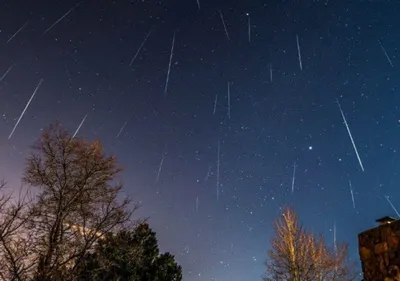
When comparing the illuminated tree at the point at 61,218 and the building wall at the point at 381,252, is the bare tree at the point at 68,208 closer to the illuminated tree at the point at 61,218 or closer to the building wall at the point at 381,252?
the illuminated tree at the point at 61,218

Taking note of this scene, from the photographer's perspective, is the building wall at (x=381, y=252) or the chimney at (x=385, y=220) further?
the chimney at (x=385, y=220)

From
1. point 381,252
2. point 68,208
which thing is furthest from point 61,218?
point 381,252

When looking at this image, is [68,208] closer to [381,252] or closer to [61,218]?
[61,218]

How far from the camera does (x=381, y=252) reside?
255 inches

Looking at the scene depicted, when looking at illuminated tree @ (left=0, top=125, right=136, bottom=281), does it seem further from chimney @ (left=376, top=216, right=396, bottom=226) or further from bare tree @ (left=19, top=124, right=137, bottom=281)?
chimney @ (left=376, top=216, right=396, bottom=226)

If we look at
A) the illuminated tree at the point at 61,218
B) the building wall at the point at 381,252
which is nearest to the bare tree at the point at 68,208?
the illuminated tree at the point at 61,218

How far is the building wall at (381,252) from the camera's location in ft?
20.5

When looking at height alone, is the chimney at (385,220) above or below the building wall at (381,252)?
above

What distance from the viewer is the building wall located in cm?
624

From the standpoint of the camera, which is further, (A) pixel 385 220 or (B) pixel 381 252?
(A) pixel 385 220

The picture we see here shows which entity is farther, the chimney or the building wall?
the chimney

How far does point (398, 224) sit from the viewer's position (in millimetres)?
6359

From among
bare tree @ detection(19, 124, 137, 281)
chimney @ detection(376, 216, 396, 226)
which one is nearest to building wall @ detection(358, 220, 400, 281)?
chimney @ detection(376, 216, 396, 226)

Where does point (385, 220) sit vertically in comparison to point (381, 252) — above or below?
above
